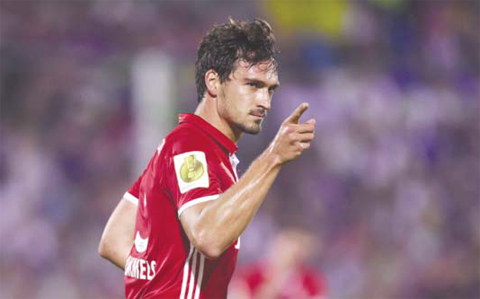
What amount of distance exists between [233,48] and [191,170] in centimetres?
55

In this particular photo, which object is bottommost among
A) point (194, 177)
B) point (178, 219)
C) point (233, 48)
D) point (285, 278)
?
point (285, 278)

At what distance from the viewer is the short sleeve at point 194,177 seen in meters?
3.20

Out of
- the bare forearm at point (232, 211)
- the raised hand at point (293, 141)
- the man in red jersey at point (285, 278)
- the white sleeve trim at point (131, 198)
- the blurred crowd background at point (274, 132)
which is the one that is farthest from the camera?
the blurred crowd background at point (274, 132)

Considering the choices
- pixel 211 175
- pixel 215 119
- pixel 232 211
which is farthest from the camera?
pixel 215 119

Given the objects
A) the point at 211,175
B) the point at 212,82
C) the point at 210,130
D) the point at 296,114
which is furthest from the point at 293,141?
the point at 212,82

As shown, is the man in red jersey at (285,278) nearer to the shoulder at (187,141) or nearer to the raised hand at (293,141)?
the shoulder at (187,141)

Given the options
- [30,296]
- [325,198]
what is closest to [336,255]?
[325,198]

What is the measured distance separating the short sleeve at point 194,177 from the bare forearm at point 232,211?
0.29 feet

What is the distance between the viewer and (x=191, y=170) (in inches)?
128

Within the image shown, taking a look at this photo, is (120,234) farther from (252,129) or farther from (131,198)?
(252,129)

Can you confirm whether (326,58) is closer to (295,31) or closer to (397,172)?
(295,31)

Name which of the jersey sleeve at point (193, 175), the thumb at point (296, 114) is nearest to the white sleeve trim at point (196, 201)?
the jersey sleeve at point (193, 175)

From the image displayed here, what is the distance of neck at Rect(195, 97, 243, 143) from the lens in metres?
3.56

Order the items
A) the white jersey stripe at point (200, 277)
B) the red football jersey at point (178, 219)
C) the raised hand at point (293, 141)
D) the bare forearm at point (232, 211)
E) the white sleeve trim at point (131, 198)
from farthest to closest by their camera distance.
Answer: the white sleeve trim at point (131, 198)
the white jersey stripe at point (200, 277)
the red football jersey at point (178, 219)
the raised hand at point (293, 141)
the bare forearm at point (232, 211)
